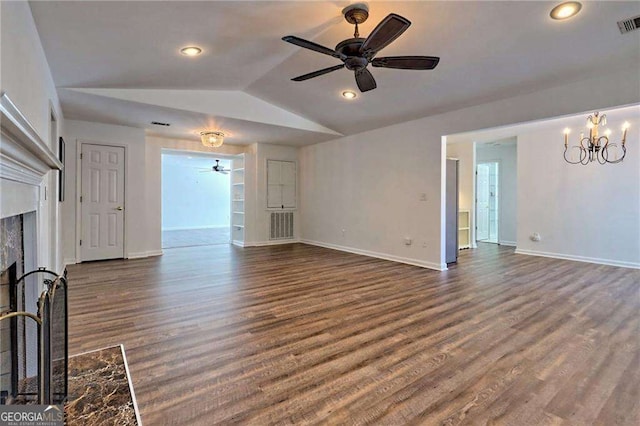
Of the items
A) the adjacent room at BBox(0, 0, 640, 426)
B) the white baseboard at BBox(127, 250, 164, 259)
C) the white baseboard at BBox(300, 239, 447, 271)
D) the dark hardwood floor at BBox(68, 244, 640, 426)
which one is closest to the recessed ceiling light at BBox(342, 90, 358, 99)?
the adjacent room at BBox(0, 0, 640, 426)

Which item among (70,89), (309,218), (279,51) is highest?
(279,51)

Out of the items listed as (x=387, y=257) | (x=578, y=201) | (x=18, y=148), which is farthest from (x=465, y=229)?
(x=18, y=148)

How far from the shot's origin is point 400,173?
18.9 feet

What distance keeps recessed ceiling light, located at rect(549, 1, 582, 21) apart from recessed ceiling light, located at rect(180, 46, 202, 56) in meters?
3.20

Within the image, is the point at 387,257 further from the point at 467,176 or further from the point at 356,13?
the point at 356,13

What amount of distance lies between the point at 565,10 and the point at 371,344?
3067 mm

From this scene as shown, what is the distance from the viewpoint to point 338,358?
7.50 ft

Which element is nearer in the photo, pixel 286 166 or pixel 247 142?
pixel 247 142

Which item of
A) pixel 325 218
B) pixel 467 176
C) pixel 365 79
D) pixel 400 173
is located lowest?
pixel 325 218

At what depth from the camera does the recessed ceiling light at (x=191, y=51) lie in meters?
3.23

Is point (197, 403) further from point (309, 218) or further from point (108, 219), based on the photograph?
point (309, 218)

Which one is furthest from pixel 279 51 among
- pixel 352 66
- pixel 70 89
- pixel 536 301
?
pixel 536 301

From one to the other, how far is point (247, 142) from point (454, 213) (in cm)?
464

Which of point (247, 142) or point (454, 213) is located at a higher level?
point (247, 142)
